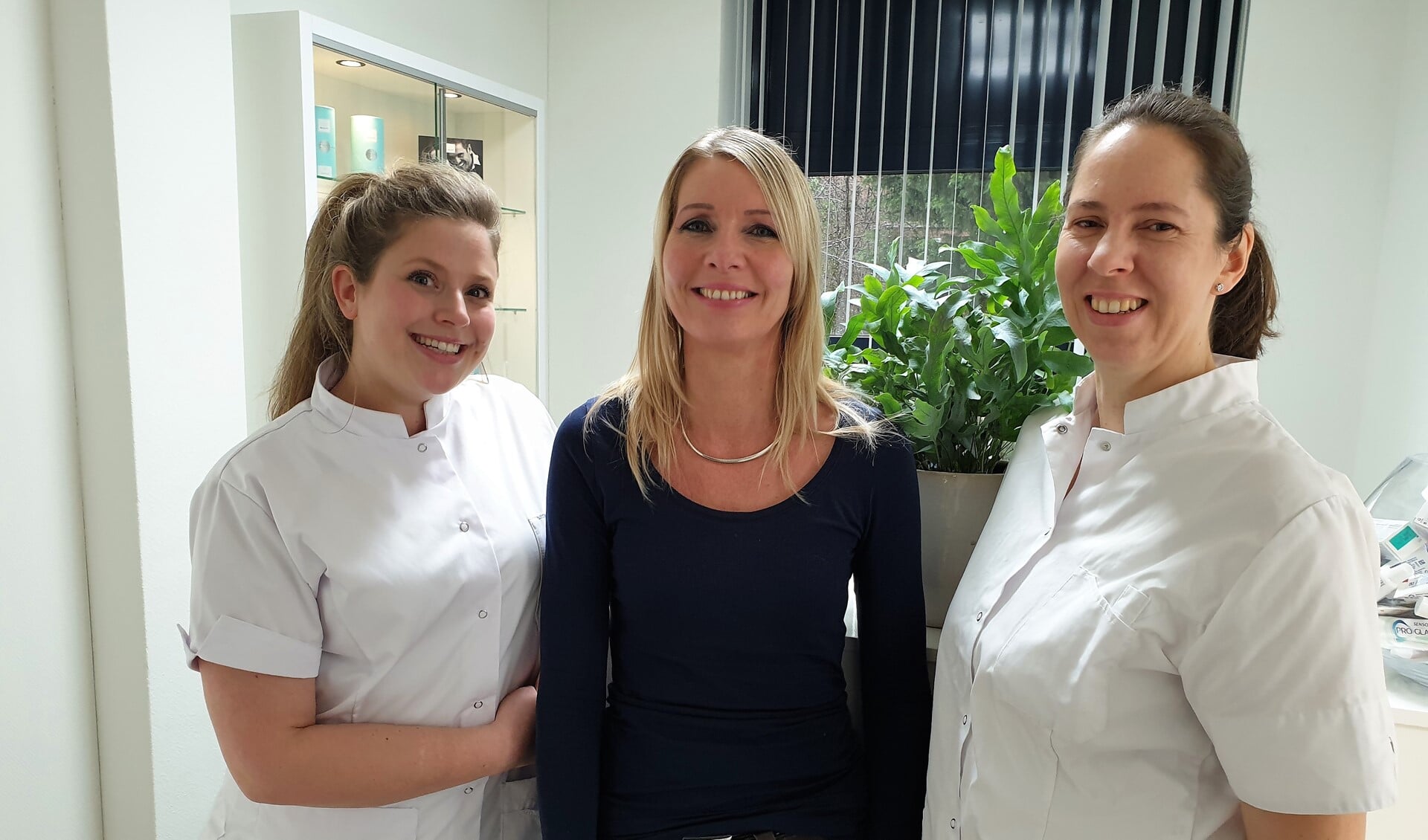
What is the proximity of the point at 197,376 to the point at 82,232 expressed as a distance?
338mm

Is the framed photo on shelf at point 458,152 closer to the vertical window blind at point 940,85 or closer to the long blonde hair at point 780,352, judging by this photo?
the vertical window blind at point 940,85

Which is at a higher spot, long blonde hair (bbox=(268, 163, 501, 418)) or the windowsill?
long blonde hair (bbox=(268, 163, 501, 418))

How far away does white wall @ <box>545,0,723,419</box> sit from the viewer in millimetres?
3982

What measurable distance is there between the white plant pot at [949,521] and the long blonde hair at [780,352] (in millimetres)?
141

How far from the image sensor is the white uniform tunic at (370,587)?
111cm

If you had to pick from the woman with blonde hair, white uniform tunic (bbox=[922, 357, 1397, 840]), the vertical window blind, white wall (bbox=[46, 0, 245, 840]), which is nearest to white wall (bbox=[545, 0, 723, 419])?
the vertical window blind

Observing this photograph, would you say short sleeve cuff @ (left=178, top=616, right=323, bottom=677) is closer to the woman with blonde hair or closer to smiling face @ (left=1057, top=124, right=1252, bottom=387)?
the woman with blonde hair

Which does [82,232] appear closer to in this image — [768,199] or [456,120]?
[768,199]

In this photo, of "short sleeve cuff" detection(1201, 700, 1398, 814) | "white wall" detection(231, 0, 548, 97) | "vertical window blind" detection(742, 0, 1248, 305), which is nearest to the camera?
"short sleeve cuff" detection(1201, 700, 1398, 814)

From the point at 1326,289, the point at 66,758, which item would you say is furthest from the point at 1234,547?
the point at 1326,289

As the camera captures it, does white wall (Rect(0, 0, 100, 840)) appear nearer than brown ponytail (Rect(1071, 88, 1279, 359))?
No

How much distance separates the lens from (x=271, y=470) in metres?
1.15

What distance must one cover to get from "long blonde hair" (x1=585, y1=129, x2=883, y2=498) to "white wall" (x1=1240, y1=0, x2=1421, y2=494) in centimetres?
260

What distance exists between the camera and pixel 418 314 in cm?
121
